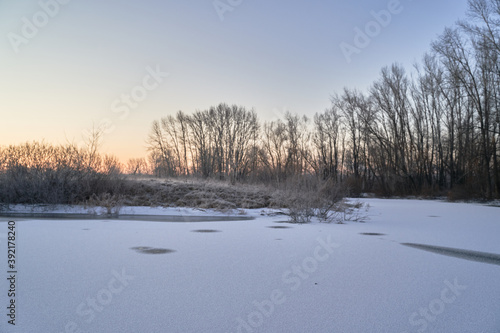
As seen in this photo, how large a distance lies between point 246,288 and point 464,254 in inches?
130

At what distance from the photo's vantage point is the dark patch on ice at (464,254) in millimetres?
3928

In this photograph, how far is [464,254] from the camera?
4.25 metres

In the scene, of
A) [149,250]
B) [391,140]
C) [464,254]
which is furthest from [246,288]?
[391,140]

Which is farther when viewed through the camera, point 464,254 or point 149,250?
point 464,254

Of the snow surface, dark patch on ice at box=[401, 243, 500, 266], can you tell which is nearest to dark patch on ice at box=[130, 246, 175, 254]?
the snow surface

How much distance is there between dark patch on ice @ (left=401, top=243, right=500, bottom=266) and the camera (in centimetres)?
393

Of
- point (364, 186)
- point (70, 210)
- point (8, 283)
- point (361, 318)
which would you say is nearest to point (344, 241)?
point (361, 318)

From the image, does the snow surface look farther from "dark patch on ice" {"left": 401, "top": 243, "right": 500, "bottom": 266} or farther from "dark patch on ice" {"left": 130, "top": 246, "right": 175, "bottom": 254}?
"dark patch on ice" {"left": 401, "top": 243, "right": 500, "bottom": 266}

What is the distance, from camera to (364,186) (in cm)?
3073

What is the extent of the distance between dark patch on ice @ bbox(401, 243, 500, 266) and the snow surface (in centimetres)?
25

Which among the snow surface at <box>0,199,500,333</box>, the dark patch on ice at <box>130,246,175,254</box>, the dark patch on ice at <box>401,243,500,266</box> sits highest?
the dark patch on ice at <box>130,246,175,254</box>

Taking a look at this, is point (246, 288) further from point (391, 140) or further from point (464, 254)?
point (391, 140)

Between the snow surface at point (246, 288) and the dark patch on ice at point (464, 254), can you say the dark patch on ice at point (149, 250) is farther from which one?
the dark patch on ice at point (464, 254)

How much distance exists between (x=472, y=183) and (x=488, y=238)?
15735 millimetres
